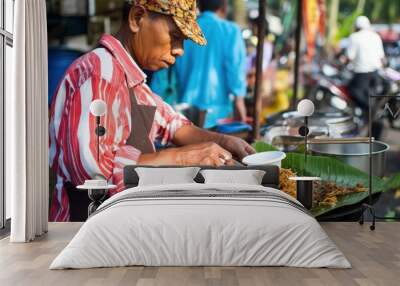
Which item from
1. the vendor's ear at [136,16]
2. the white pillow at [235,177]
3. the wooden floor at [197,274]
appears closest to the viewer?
the wooden floor at [197,274]

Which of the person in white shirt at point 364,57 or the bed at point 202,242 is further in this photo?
the person in white shirt at point 364,57

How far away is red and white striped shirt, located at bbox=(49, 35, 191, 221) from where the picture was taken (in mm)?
7879

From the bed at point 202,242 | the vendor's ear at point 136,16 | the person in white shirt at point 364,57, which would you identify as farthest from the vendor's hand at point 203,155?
the bed at point 202,242

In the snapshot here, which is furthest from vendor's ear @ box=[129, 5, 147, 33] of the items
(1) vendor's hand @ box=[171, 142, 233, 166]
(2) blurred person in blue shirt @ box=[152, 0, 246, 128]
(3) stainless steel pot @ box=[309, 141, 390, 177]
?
(3) stainless steel pot @ box=[309, 141, 390, 177]

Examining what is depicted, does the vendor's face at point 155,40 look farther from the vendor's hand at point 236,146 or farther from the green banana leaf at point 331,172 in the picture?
the green banana leaf at point 331,172

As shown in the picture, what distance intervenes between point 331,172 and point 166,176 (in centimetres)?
211

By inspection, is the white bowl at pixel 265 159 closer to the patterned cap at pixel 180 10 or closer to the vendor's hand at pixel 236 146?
the vendor's hand at pixel 236 146

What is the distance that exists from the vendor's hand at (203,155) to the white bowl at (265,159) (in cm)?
24


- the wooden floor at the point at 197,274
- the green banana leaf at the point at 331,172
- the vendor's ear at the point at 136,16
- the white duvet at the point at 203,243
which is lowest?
the wooden floor at the point at 197,274

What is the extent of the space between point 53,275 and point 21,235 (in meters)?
1.73

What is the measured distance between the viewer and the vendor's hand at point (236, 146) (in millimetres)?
7988

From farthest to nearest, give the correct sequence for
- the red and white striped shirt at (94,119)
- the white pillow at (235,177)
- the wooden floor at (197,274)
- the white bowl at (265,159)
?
the red and white striped shirt at (94,119)
the white bowl at (265,159)
the white pillow at (235,177)
the wooden floor at (197,274)

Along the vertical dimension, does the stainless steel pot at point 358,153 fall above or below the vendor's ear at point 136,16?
below

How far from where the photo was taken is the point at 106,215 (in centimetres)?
498
